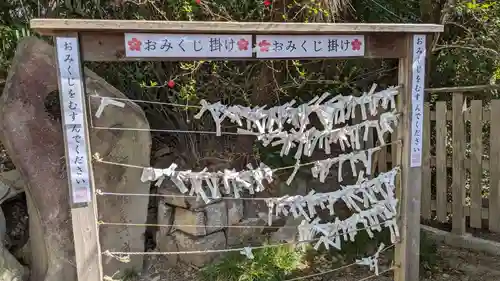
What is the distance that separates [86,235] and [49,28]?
127 cm

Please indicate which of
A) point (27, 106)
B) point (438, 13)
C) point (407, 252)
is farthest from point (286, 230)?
point (438, 13)

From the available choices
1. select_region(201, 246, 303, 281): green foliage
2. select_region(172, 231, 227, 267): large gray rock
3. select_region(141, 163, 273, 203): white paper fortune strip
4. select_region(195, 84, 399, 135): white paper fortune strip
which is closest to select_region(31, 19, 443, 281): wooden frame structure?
select_region(195, 84, 399, 135): white paper fortune strip

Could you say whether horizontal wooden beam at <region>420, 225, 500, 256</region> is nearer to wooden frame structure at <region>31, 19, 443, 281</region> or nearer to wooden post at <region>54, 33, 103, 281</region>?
wooden frame structure at <region>31, 19, 443, 281</region>

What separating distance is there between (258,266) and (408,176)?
1.48 meters

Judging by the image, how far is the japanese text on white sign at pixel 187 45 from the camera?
2.70 m

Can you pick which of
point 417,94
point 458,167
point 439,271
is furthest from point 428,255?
point 417,94

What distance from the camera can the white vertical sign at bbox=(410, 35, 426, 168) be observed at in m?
3.21

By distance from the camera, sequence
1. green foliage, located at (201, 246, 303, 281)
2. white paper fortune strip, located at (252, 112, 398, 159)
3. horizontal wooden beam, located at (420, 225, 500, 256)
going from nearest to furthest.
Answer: white paper fortune strip, located at (252, 112, 398, 159), green foliage, located at (201, 246, 303, 281), horizontal wooden beam, located at (420, 225, 500, 256)

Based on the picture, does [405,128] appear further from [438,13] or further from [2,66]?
[2,66]

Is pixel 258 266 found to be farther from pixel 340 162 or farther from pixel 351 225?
pixel 340 162

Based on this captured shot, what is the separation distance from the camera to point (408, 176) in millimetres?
3365

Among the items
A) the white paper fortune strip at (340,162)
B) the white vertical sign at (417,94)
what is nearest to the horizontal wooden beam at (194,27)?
the white vertical sign at (417,94)

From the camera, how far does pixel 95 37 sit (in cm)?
270

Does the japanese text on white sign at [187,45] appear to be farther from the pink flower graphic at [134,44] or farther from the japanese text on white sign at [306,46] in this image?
the japanese text on white sign at [306,46]
